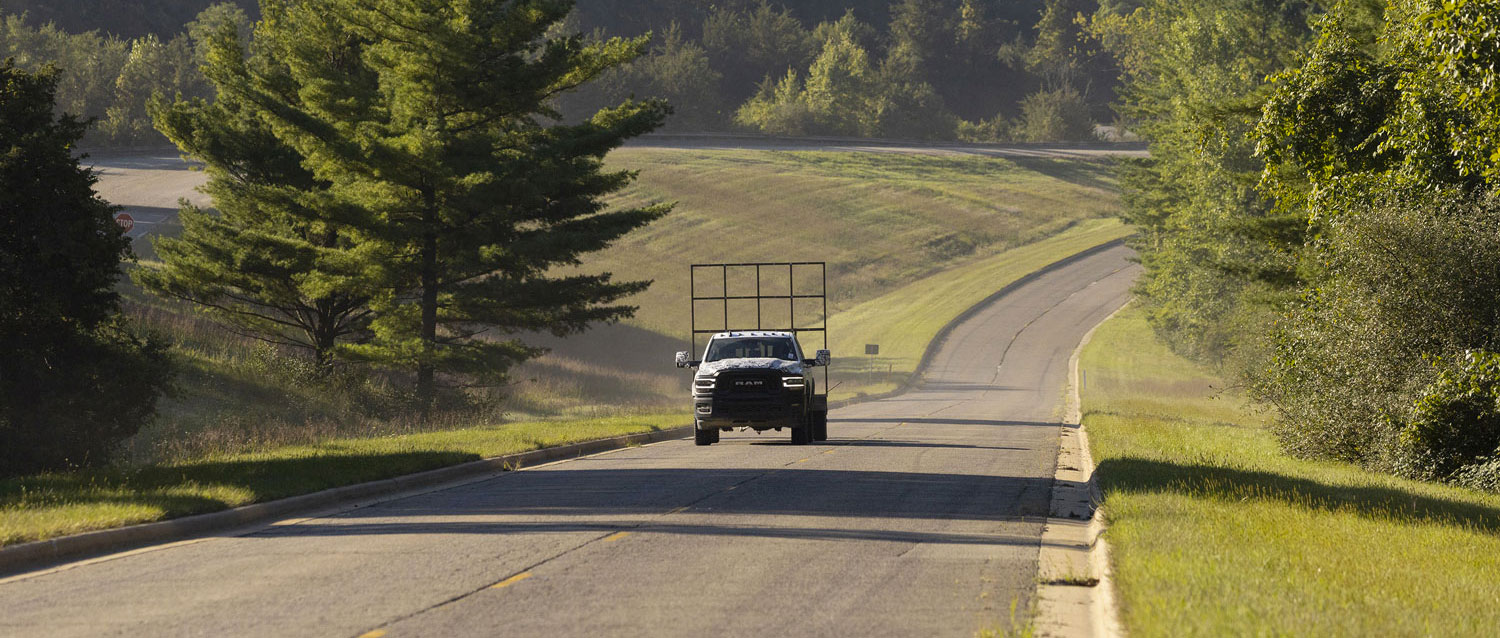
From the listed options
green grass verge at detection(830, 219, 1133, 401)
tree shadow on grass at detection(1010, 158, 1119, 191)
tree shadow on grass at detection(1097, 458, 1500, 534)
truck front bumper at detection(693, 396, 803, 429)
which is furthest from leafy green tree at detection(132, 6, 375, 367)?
tree shadow on grass at detection(1010, 158, 1119, 191)

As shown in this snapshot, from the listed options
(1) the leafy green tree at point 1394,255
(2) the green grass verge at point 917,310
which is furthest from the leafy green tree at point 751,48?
(1) the leafy green tree at point 1394,255

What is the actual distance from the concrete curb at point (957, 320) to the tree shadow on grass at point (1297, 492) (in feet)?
97.6

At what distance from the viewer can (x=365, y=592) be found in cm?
973

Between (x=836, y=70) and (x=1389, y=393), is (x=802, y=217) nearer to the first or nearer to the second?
(x=836, y=70)

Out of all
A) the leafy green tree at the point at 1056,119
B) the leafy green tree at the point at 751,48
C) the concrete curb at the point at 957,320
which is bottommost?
the concrete curb at the point at 957,320

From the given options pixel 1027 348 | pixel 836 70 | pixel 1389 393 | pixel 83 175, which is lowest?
pixel 1027 348

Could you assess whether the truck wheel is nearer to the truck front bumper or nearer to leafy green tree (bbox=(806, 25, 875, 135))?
the truck front bumper

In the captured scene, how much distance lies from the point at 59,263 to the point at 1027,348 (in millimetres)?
58326

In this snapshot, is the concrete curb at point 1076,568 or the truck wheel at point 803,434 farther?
the truck wheel at point 803,434

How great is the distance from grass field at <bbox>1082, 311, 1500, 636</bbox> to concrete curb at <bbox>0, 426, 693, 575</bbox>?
29.3ft

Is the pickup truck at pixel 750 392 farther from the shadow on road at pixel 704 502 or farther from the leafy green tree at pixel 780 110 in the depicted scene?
the leafy green tree at pixel 780 110

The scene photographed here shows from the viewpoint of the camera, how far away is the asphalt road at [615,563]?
8781 millimetres

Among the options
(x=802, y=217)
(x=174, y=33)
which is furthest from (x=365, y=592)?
(x=174, y=33)

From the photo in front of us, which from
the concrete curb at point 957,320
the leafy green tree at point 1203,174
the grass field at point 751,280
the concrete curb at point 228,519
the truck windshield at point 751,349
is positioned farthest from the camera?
the concrete curb at point 957,320
